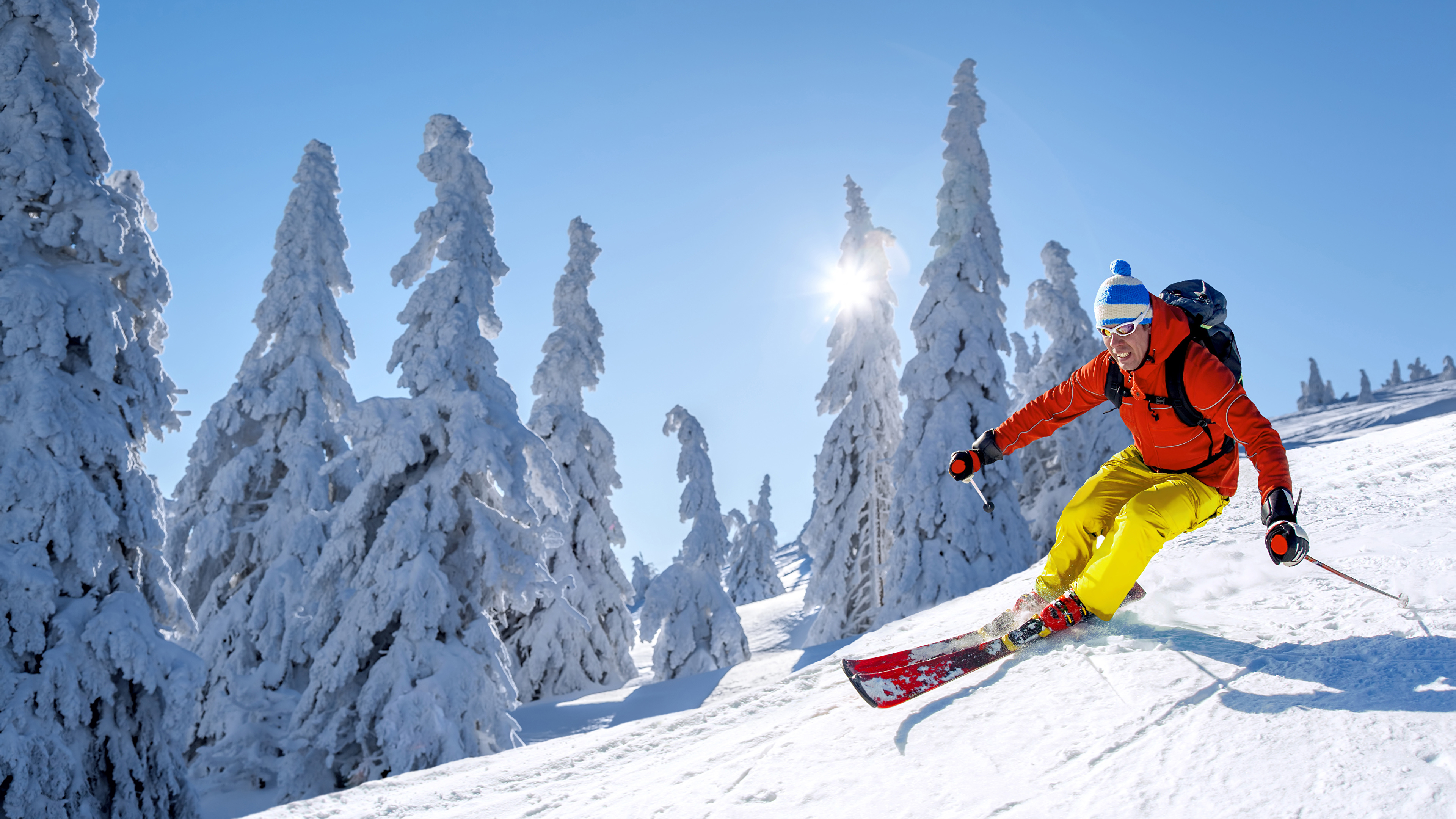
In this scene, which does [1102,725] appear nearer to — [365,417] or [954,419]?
[365,417]

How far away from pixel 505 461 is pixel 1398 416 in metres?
46.6

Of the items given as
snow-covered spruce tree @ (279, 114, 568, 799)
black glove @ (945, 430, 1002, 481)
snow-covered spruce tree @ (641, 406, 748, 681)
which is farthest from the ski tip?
snow-covered spruce tree @ (641, 406, 748, 681)

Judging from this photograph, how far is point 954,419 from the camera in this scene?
50.4 ft

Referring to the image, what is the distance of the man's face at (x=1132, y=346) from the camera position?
388cm

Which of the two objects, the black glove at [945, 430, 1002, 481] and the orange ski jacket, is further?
the black glove at [945, 430, 1002, 481]

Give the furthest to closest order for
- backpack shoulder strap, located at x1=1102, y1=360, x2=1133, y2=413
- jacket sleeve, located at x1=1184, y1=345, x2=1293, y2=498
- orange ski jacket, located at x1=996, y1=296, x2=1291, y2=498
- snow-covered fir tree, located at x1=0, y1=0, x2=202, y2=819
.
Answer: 1. snow-covered fir tree, located at x1=0, y1=0, x2=202, y2=819
2. backpack shoulder strap, located at x1=1102, y1=360, x2=1133, y2=413
3. orange ski jacket, located at x1=996, y1=296, x2=1291, y2=498
4. jacket sleeve, located at x1=1184, y1=345, x2=1293, y2=498

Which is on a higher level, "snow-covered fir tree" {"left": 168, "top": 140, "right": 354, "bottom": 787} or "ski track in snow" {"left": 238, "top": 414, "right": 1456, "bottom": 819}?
"snow-covered fir tree" {"left": 168, "top": 140, "right": 354, "bottom": 787}

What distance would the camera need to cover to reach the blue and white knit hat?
150 inches

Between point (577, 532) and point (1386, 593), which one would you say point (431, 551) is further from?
point (1386, 593)

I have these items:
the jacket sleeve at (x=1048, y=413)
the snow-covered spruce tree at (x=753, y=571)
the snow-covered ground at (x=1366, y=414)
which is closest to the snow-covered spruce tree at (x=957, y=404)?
the jacket sleeve at (x=1048, y=413)

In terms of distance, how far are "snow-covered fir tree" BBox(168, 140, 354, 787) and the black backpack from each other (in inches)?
570

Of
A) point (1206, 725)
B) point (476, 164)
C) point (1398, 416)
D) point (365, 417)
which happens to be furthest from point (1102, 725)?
point (1398, 416)

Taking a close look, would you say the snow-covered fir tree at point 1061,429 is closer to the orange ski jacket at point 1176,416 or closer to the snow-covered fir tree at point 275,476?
the orange ski jacket at point 1176,416

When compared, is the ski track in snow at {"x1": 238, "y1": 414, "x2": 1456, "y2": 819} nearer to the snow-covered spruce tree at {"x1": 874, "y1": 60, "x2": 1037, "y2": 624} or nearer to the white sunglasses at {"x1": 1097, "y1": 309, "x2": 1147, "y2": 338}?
the white sunglasses at {"x1": 1097, "y1": 309, "x2": 1147, "y2": 338}
